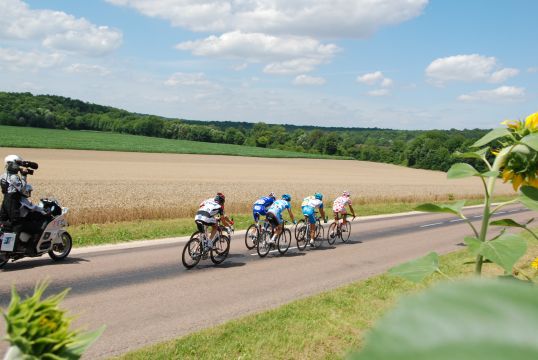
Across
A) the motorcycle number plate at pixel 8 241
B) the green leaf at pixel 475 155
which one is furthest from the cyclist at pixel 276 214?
the green leaf at pixel 475 155

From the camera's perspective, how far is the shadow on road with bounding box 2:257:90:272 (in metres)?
10.3

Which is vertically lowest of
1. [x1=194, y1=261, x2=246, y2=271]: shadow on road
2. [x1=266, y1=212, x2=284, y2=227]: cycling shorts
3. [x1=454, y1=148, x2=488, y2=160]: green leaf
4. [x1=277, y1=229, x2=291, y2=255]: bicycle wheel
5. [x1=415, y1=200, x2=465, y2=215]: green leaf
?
[x1=194, y1=261, x2=246, y2=271]: shadow on road

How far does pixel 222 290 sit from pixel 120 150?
60760mm

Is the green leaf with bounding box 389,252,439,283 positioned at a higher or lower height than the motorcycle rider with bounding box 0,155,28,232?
higher

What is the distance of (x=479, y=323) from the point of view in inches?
8.0

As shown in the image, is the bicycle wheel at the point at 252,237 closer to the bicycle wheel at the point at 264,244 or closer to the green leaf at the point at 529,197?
the bicycle wheel at the point at 264,244

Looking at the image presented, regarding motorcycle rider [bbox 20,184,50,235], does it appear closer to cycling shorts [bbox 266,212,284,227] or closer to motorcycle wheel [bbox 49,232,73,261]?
motorcycle wheel [bbox 49,232,73,261]

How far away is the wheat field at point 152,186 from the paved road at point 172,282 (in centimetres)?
600

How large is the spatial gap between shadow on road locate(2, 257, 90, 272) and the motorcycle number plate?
87cm

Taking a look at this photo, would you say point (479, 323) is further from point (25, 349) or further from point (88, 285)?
point (88, 285)

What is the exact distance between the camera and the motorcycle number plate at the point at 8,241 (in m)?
9.43

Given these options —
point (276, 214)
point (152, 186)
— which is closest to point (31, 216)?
point (276, 214)

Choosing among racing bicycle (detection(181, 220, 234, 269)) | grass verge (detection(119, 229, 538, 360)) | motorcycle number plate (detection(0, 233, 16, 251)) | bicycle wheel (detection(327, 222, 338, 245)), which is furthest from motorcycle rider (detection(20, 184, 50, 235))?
bicycle wheel (detection(327, 222, 338, 245))

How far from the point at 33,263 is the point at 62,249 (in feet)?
2.26
